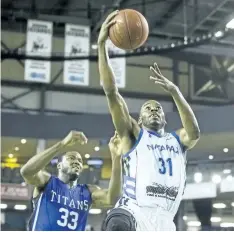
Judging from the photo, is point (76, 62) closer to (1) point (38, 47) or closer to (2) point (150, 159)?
(1) point (38, 47)

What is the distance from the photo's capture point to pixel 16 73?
19578mm

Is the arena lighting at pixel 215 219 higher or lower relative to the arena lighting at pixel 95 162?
lower

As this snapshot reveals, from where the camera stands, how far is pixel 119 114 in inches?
155

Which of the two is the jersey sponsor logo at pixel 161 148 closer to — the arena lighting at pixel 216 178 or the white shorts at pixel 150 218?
the white shorts at pixel 150 218

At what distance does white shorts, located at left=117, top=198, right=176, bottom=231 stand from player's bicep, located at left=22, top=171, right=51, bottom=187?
129 cm

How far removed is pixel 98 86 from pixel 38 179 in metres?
15.0

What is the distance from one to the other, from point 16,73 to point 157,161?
53.4 ft

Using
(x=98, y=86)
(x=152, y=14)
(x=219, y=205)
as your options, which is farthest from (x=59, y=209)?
(x=98, y=86)

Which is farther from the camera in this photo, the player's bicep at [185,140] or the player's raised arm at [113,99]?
the player's bicep at [185,140]

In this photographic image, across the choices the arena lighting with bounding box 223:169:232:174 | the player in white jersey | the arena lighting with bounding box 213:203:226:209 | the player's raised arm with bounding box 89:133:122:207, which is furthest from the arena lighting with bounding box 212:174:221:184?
the player in white jersey

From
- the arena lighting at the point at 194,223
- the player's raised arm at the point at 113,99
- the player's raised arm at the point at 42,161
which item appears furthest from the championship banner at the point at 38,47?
the player's raised arm at the point at 113,99

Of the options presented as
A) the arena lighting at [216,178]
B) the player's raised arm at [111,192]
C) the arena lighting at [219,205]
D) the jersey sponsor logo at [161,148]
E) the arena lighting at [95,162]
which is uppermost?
the arena lighting at [95,162]

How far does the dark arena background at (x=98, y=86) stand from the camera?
15.8 metres

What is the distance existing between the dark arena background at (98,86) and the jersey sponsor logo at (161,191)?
9.14m
